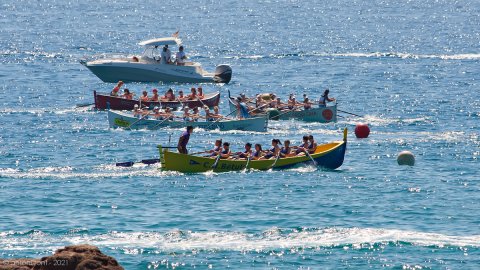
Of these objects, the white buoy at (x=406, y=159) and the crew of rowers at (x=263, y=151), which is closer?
the crew of rowers at (x=263, y=151)

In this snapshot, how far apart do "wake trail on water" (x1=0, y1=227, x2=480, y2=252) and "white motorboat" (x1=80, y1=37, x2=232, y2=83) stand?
39.6 metres

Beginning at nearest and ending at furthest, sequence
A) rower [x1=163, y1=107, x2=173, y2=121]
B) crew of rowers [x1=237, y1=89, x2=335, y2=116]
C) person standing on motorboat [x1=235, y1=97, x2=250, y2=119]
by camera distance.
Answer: rower [x1=163, y1=107, x2=173, y2=121] < person standing on motorboat [x1=235, y1=97, x2=250, y2=119] < crew of rowers [x1=237, y1=89, x2=335, y2=116]

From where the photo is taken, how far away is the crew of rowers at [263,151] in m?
44.0

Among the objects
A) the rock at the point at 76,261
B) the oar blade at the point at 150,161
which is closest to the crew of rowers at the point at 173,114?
the oar blade at the point at 150,161

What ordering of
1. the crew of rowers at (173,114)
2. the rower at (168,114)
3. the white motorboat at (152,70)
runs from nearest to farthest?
the crew of rowers at (173,114) → the rower at (168,114) → the white motorboat at (152,70)

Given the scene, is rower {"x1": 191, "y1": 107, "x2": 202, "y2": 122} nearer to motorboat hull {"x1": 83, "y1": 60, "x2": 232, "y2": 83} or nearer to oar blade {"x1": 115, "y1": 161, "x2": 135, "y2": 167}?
oar blade {"x1": 115, "y1": 161, "x2": 135, "y2": 167}

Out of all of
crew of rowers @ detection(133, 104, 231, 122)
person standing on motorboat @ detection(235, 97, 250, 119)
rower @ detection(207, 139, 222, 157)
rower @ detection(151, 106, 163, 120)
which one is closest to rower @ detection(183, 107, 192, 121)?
crew of rowers @ detection(133, 104, 231, 122)

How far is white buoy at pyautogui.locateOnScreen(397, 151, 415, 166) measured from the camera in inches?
1844

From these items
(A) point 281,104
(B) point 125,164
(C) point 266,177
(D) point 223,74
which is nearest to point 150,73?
(D) point 223,74

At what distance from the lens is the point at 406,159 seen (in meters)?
46.8

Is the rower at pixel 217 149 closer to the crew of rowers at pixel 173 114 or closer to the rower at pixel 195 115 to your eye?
the crew of rowers at pixel 173 114

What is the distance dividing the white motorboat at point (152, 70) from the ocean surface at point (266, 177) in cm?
88

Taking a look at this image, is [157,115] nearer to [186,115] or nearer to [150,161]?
[186,115]

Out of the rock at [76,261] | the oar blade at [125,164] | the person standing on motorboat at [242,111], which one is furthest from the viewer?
the person standing on motorboat at [242,111]
